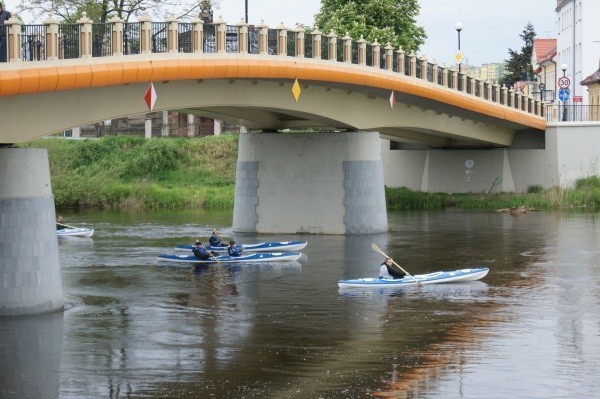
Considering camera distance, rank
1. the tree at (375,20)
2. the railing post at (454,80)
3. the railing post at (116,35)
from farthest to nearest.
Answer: the tree at (375,20)
the railing post at (454,80)
the railing post at (116,35)

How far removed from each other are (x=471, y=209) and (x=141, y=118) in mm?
27881

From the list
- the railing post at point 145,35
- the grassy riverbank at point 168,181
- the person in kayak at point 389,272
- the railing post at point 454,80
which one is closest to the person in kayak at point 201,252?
the person in kayak at point 389,272

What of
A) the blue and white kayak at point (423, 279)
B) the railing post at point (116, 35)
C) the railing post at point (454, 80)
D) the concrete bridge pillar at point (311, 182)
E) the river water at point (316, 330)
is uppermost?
the railing post at point (454, 80)

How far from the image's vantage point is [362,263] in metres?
36.3

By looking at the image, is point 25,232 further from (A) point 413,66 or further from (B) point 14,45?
(A) point 413,66

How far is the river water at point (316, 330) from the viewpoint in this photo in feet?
66.5

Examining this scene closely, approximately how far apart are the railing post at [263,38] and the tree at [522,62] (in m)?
87.4

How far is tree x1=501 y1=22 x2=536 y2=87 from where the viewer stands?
12081 centimetres

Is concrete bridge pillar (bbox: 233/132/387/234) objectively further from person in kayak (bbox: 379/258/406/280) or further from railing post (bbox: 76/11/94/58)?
railing post (bbox: 76/11/94/58)

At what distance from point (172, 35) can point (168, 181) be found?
118ft

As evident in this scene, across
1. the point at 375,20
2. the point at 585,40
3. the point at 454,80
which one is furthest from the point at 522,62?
the point at 454,80

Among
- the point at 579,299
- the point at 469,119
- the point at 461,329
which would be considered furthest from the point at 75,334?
the point at 469,119

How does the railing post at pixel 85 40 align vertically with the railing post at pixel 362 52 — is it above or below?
below

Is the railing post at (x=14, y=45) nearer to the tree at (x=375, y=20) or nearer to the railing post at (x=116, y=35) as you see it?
the railing post at (x=116, y=35)
